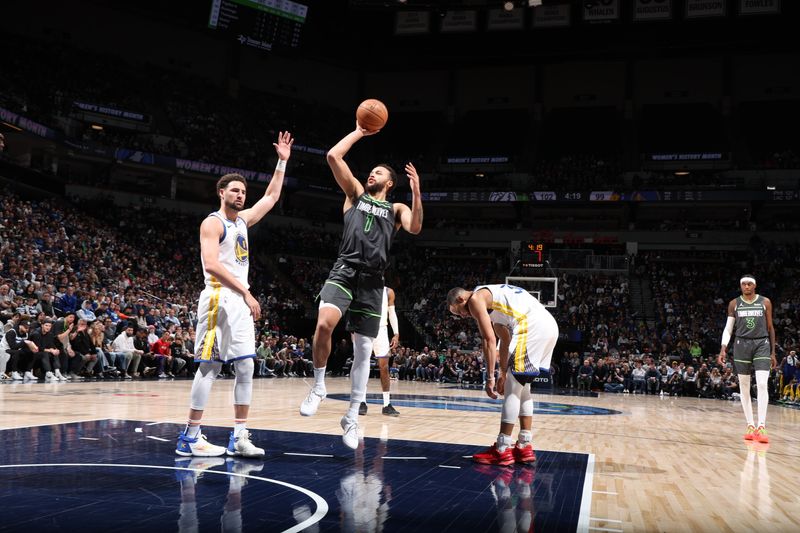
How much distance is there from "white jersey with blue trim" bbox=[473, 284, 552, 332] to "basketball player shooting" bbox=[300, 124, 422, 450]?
86 cm

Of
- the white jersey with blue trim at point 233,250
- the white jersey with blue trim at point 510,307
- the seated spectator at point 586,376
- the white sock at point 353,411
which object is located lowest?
the seated spectator at point 586,376

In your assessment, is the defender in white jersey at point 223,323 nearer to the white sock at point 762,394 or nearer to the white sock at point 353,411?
the white sock at point 353,411

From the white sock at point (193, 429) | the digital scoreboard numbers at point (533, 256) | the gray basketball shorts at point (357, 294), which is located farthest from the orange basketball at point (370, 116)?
the digital scoreboard numbers at point (533, 256)

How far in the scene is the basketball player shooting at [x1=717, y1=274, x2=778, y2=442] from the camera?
26.8ft

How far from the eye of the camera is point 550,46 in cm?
3412

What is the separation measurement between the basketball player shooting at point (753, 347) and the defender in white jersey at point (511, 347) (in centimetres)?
359

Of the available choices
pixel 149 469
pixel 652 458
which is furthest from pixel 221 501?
pixel 652 458

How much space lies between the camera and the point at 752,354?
834 cm

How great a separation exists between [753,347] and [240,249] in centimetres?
631

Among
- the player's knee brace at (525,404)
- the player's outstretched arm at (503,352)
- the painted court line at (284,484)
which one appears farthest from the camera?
the player's knee brace at (525,404)

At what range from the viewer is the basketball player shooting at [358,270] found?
17.3 ft

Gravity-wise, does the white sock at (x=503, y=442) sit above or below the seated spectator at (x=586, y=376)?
above

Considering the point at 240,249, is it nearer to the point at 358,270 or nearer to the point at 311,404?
the point at 358,270

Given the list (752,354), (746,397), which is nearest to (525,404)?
(746,397)
